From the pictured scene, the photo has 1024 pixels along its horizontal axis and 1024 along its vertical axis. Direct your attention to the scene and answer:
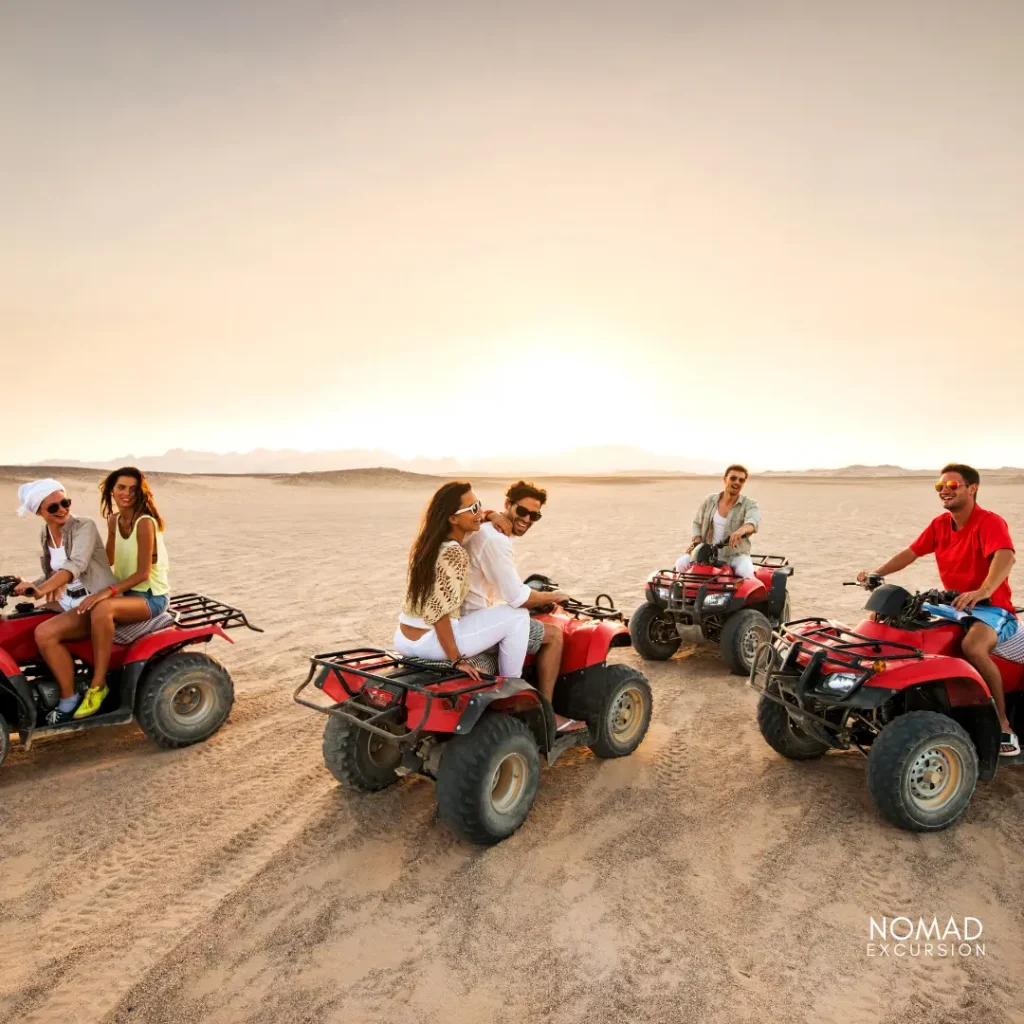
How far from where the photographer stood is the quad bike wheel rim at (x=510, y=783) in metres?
4.26

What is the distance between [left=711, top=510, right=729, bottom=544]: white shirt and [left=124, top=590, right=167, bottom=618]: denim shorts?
545cm

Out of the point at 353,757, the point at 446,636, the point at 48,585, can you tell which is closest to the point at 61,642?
the point at 48,585

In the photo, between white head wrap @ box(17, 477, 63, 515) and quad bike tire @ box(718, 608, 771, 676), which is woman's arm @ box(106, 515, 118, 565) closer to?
white head wrap @ box(17, 477, 63, 515)

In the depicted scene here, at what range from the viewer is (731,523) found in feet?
26.6

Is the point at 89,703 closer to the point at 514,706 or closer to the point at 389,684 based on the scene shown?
the point at 389,684

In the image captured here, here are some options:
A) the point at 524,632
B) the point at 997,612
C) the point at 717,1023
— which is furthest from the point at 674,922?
the point at 997,612

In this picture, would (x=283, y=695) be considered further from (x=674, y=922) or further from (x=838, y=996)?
(x=838, y=996)

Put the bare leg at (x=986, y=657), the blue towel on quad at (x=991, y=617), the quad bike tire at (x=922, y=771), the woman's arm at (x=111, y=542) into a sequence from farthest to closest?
1. the woman's arm at (x=111, y=542)
2. the blue towel on quad at (x=991, y=617)
3. the bare leg at (x=986, y=657)
4. the quad bike tire at (x=922, y=771)

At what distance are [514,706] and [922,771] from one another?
232cm

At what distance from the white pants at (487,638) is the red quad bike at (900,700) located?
5.30 feet

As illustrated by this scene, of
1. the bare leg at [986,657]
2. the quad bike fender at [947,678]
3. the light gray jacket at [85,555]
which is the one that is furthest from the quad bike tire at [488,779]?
the light gray jacket at [85,555]

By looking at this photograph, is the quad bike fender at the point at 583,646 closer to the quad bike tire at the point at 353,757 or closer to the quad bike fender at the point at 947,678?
the quad bike tire at the point at 353,757

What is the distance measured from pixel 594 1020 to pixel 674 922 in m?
0.72

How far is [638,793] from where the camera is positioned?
4824 mm
